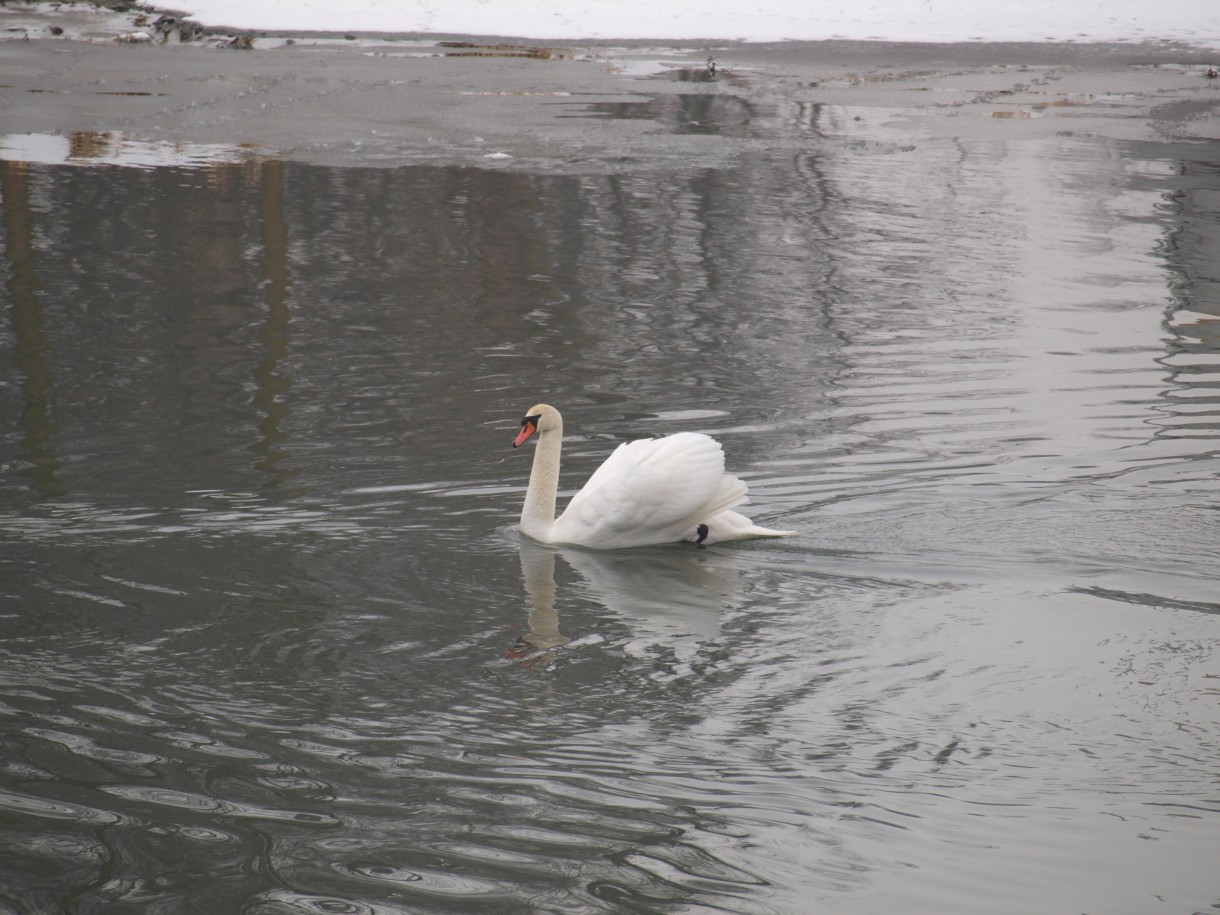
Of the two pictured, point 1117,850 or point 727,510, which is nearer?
point 1117,850

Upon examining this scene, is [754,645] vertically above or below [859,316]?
below

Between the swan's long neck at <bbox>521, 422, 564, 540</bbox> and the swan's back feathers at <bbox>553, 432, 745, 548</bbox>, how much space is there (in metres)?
0.07

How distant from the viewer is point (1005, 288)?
12453 millimetres

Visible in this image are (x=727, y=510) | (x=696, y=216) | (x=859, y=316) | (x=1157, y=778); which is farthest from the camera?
(x=696, y=216)

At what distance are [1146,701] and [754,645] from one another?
4.77 feet

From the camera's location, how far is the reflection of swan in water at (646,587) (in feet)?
20.8

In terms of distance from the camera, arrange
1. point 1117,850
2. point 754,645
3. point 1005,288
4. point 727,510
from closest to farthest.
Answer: point 1117,850 < point 754,645 < point 727,510 < point 1005,288

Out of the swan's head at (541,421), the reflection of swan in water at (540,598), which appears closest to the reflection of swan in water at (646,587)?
the reflection of swan in water at (540,598)

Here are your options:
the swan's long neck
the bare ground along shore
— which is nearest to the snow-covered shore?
the bare ground along shore

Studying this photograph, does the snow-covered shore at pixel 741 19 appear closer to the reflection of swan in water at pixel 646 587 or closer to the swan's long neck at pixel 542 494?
the swan's long neck at pixel 542 494

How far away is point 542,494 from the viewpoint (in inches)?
297

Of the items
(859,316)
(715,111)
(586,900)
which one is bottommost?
(586,900)

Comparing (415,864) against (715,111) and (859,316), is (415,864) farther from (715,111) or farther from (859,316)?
(715,111)

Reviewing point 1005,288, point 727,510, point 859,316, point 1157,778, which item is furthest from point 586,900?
point 1005,288
